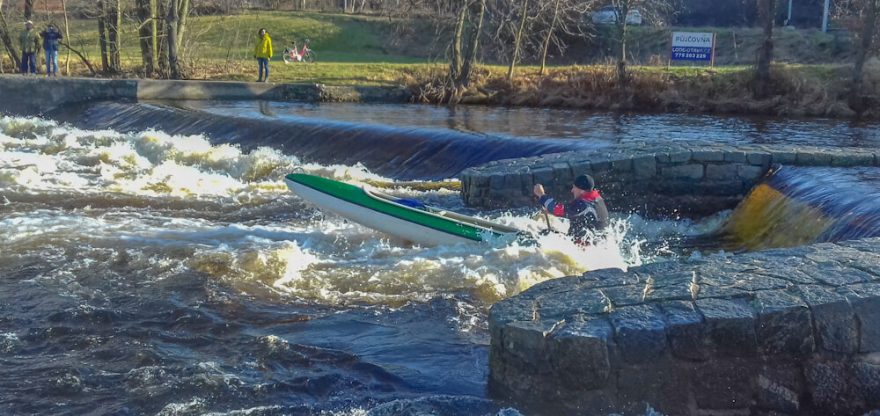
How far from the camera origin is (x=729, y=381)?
4.85 metres

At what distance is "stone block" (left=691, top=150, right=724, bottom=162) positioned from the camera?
10.8 m

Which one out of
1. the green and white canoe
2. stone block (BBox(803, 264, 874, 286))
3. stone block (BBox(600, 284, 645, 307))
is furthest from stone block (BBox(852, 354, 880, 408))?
the green and white canoe

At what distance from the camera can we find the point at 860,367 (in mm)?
4770

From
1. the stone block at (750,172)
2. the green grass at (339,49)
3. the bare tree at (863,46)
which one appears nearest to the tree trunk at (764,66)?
the green grass at (339,49)

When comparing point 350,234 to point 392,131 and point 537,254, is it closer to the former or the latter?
point 537,254

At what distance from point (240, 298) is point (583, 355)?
12.7 feet

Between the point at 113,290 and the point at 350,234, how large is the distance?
3088mm

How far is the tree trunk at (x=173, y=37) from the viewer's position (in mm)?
26531

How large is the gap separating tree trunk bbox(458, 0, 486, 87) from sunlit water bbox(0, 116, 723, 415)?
1215 centimetres

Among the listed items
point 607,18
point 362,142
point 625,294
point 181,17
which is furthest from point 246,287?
→ point 607,18

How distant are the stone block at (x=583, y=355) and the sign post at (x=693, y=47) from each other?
76.2 feet

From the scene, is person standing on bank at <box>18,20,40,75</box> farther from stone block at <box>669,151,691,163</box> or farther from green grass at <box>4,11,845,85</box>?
stone block at <box>669,151,691,163</box>

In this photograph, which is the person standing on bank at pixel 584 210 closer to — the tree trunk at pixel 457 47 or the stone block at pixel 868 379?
the stone block at pixel 868 379

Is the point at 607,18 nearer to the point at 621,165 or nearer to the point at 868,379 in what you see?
the point at 621,165
